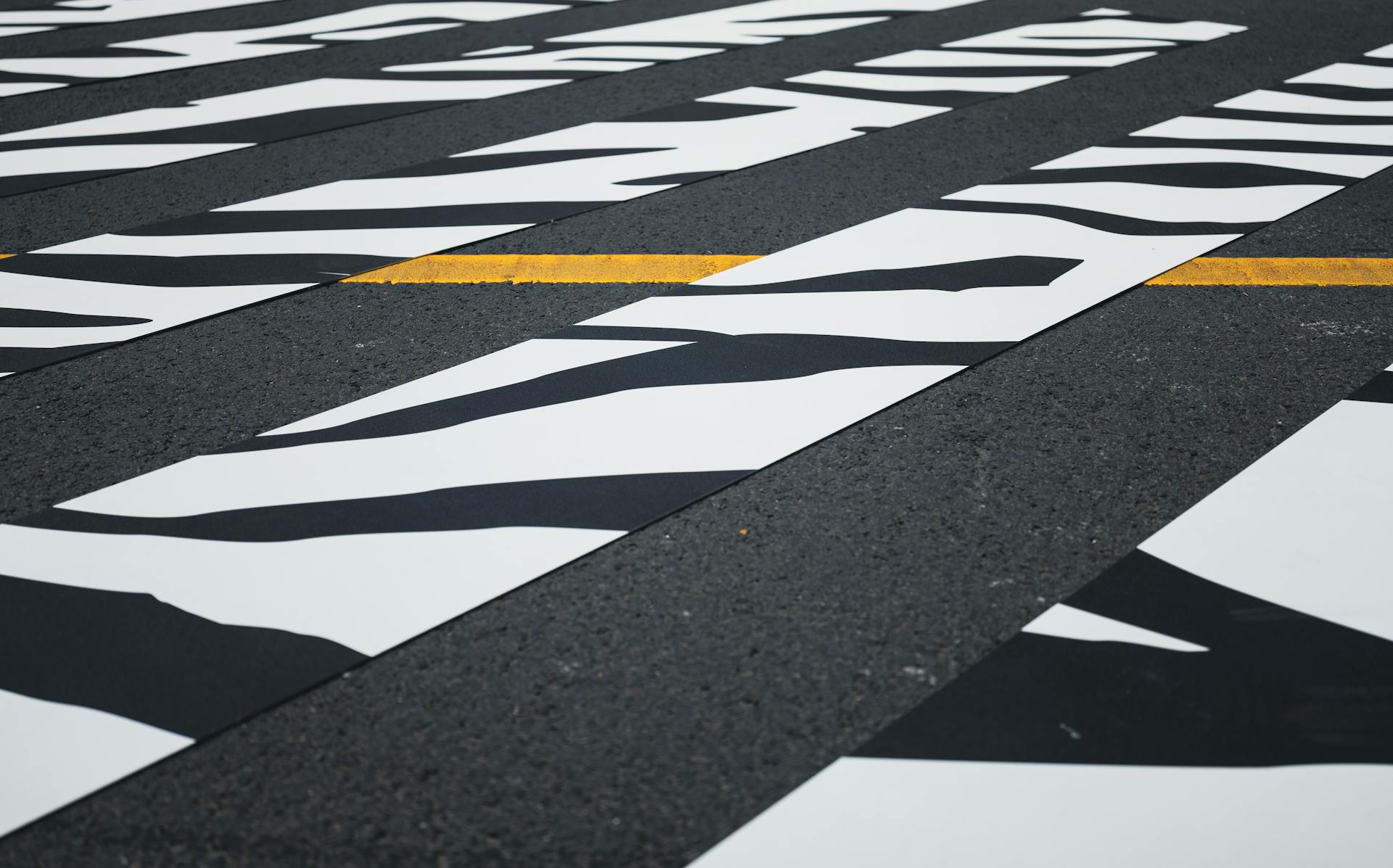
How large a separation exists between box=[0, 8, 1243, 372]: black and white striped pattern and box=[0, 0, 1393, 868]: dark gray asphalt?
17cm

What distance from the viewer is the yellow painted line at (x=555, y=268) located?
3.69 m

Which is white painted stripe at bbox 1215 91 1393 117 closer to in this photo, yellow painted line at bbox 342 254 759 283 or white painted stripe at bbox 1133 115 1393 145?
white painted stripe at bbox 1133 115 1393 145

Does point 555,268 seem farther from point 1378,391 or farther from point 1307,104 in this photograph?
point 1307,104

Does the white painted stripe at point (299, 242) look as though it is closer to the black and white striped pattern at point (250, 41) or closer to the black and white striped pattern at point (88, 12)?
the black and white striped pattern at point (250, 41)

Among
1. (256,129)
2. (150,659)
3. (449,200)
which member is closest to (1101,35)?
(449,200)

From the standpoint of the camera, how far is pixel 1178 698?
193 cm

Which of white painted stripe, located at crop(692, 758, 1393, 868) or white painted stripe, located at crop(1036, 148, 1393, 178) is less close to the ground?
white painted stripe, located at crop(1036, 148, 1393, 178)

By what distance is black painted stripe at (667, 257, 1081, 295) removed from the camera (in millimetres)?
3551

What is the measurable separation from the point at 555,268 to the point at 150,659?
202cm

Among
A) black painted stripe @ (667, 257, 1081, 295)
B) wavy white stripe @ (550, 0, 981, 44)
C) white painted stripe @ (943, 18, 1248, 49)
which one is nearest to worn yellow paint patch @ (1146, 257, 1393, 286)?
black painted stripe @ (667, 257, 1081, 295)

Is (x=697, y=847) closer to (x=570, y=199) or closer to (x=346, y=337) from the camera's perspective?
(x=346, y=337)

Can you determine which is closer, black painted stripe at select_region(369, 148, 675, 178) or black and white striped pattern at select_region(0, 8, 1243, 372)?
black and white striped pattern at select_region(0, 8, 1243, 372)

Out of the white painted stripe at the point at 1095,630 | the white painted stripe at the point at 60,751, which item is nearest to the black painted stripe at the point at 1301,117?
the white painted stripe at the point at 1095,630

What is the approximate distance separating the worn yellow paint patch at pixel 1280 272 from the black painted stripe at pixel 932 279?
12.8 inches
